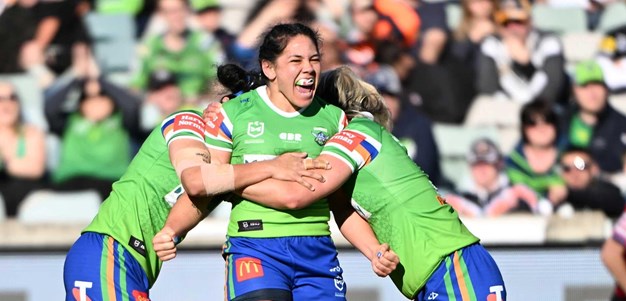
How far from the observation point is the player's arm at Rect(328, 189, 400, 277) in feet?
13.5

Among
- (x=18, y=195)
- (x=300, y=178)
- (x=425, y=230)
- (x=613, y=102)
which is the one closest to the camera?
(x=300, y=178)

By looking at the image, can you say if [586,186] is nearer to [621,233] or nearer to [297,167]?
[621,233]

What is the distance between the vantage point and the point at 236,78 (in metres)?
4.64

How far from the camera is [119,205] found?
4504 millimetres

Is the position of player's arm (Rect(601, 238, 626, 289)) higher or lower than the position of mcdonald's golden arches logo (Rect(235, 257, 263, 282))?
lower

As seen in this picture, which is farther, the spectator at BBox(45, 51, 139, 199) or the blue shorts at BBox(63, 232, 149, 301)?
the spectator at BBox(45, 51, 139, 199)

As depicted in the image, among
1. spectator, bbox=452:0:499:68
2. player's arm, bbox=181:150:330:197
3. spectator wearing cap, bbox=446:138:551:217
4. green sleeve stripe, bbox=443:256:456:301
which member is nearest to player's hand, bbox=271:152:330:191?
player's arm, bbox=181:150:330:197

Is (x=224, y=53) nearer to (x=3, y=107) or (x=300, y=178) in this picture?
(x=3, y=107)

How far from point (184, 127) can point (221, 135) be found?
0.60 feet

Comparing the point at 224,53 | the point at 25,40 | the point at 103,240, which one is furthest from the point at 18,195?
the point at 103,240

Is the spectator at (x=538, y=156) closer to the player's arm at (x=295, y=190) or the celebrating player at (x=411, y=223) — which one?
the celebrating player at (x=411, y=223)

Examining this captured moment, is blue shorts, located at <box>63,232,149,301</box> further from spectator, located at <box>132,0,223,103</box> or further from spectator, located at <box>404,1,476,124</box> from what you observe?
spectator, located at <box>404,1,476,124</box>

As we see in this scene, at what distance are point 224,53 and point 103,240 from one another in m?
4.17

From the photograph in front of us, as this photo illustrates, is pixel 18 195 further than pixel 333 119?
Yes
